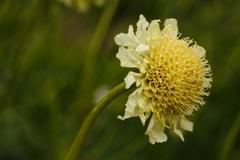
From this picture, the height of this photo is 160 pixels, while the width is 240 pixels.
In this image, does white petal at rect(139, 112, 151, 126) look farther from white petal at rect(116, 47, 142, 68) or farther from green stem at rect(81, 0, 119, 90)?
green stem at rect(81, 0, 119, 90)

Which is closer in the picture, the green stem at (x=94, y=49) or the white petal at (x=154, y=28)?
the white petal at (x=154, y=28)

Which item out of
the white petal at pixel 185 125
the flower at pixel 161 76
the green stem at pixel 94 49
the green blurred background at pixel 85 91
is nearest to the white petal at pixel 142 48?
the flower at pixel 161 76

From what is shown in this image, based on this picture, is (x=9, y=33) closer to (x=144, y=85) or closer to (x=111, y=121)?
(x=111, y=121)

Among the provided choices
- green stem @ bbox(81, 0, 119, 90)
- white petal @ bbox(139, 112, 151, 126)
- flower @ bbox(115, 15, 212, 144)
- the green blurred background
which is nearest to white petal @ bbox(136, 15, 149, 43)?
flower @ bbox(115, 15, 212, 144)

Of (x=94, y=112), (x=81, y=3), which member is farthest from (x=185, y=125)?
(x=81, y=3)

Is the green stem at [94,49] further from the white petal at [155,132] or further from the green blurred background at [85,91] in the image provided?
the white petal at [155,132]
